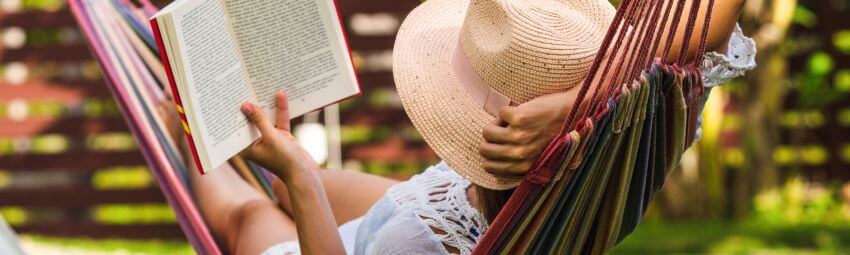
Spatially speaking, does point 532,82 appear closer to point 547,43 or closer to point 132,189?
point 547,43

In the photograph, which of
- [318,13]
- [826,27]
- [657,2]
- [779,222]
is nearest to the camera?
[657,2]

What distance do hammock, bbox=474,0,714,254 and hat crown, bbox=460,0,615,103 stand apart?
0.11ft

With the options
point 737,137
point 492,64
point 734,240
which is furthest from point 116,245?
point 492,64

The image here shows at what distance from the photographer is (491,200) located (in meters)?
1.62

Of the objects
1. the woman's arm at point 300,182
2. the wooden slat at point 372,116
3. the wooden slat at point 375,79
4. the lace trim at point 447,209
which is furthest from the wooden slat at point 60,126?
the woman's arm at point 300,182

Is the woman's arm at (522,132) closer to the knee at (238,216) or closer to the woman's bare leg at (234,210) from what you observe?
the woman's bare leg at (234,210)

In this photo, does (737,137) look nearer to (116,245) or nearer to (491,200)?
(116,245)

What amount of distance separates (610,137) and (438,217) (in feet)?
0.92

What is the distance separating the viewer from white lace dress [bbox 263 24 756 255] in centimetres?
161

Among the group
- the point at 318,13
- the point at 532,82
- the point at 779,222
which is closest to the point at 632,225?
the point at 532,82

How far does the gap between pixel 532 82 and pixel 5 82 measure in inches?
178

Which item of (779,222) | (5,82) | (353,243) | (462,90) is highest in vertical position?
(462,90)

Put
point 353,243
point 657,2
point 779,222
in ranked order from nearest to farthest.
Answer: point 657,2 → point 353,243 → point 779,222

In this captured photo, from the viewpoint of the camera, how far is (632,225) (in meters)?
1.74
